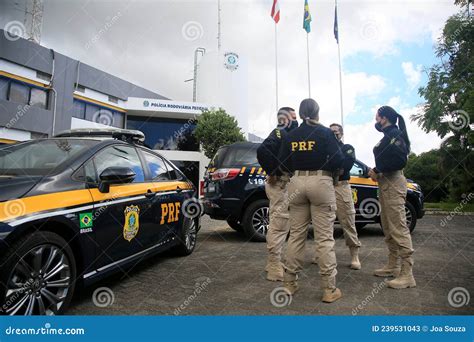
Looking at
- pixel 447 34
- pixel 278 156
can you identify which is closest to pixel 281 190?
pixel 278 156

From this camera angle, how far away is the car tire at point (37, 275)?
6.52 feet

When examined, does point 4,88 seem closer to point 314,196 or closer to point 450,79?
point 314,196

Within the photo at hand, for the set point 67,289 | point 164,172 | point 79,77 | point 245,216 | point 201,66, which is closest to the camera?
point 67,289

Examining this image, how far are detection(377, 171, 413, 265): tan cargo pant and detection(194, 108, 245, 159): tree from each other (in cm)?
1777

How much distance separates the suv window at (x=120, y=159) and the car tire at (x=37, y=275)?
27.3 inches

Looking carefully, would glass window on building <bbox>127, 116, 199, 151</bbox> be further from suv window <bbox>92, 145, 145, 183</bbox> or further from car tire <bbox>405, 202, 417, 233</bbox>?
suv window <bbox>92, 145, 145, 183</bbox>

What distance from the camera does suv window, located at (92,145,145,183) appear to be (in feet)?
9.73

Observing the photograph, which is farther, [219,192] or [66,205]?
[219,192]

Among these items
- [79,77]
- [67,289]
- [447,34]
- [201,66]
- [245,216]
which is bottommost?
[67,289]

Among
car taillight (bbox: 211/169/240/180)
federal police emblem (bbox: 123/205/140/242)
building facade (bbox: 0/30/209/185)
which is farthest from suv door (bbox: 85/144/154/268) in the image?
building facade (bbox: 0/30/209/185)

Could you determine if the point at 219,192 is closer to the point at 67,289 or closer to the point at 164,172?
the point at 164,172

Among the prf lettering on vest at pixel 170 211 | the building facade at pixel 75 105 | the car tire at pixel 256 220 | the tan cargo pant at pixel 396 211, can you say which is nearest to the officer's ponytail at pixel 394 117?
the tan cargo pant at pixel 396 211

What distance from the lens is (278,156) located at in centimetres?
359

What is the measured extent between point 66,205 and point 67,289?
0.60 meters
